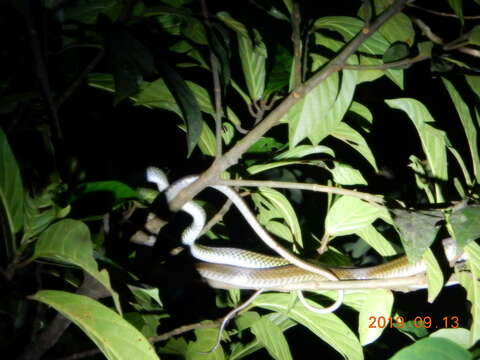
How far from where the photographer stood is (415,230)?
64 centimetres

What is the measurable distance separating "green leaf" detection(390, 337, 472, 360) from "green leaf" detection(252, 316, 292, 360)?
67cm

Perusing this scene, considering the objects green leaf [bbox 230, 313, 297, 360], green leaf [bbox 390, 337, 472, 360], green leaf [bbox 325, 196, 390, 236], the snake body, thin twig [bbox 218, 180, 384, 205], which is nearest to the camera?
green leaf [bbox 390, 337, 472, 360]

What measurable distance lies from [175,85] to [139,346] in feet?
1.45

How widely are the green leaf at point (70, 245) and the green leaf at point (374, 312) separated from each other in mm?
609

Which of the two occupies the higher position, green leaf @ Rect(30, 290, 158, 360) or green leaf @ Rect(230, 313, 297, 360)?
green leaf @ Rect(30, 290, 158, 360)

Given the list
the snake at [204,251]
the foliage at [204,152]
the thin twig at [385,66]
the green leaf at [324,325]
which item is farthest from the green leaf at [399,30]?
the green leaf at [324,325]

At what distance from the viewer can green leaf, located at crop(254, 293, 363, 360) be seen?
91 cm

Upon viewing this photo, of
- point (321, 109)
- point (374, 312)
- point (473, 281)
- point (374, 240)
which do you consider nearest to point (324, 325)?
point (374, 312)

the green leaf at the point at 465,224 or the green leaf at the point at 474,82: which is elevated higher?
the green leaf at the point at 474,82

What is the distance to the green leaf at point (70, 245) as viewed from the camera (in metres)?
0.58

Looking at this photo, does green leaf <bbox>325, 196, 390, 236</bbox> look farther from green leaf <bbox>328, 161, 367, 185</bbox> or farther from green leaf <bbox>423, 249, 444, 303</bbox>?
green leaf <bbox>423, 249, 444, 303</bbox>

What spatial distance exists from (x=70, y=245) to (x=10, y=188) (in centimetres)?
18

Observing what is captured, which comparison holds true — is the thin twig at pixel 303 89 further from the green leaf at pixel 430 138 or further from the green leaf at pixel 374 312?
the green leaf at pixel 374 312

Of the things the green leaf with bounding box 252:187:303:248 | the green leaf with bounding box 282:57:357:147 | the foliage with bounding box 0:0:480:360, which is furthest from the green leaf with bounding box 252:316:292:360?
the green leaf with bounding box 282:57:357:147
